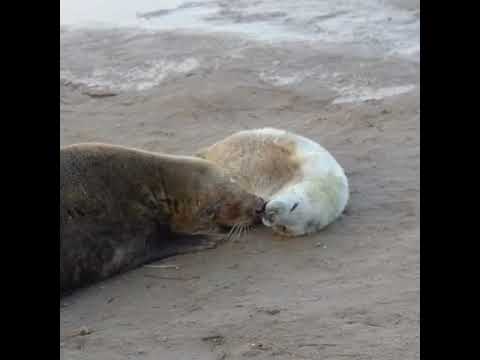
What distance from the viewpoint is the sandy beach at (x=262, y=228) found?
3.90 m

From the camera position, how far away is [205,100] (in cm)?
873

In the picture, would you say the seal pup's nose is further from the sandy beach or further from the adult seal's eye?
the adult seal's eye

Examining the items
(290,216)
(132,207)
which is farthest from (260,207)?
(132,207)

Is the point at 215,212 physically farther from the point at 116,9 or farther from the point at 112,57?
the point at 116,9

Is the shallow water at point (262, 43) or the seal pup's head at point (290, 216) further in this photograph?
the shallow water at point (262, 43)

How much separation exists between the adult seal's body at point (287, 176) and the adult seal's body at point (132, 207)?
0.29 meters

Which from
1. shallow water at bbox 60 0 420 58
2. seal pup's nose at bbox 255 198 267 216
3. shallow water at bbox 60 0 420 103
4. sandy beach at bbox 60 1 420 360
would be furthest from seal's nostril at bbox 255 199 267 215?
shallow water at bbox 60 0 420 58

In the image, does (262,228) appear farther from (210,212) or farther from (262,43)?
(262,43)

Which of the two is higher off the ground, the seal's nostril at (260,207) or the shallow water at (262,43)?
the shallow water at (262,43)

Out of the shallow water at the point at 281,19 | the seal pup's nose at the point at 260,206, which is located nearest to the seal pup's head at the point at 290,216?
the seal pup's nose at the point at 260,206

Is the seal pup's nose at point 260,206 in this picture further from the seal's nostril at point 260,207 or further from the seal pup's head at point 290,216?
the seal pup's head at point 290,216

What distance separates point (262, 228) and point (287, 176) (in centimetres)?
55

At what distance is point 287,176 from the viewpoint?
6008 millimetres
